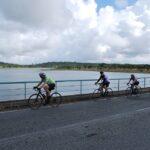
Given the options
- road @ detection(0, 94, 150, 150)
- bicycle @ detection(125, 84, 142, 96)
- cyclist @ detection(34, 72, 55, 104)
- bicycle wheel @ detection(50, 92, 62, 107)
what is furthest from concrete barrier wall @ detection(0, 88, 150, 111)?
bicycle @ detection(125, 84, 142, 96)

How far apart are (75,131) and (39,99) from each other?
7.42m

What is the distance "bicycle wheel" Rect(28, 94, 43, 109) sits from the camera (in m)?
18.0

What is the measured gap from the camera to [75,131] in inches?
443

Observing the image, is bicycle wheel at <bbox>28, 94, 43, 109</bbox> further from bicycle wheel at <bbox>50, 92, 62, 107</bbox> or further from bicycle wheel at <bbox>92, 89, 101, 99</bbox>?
bicycle wheel at <bbox>92, 89, 101, 99</bbox>

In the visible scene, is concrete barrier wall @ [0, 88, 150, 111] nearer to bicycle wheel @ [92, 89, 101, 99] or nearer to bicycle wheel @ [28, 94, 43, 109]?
bicycle wheel @ [28, 94, 43, 109]

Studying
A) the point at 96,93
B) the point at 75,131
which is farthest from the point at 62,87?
the point at 75,131

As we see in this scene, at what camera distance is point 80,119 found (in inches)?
548

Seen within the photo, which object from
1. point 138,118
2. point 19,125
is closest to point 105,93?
point 138,118

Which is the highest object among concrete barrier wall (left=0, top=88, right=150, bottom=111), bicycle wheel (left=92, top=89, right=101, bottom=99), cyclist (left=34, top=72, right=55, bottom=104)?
cyclist (left=34, top=72, right=55, bottom=104)

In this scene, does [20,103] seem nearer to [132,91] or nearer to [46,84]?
[46,84]

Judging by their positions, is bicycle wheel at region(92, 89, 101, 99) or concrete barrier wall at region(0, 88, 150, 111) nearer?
concrete barrier wall at region(0, 88, 150, 111)

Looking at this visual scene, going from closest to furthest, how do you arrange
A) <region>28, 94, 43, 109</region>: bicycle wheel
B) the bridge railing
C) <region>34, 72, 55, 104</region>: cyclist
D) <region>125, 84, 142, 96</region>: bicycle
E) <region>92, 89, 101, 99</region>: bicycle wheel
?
1. <region>28, 94, 43, 109</region>: bicycle wheel
2. <region>34, 72, 55, 104</region>: cyclist
3. the bridge railing
4. <region>92, 89, 101, 99</region>: bicycle wheel
5. <region>125, 84, 142, 96</region>: bicycle

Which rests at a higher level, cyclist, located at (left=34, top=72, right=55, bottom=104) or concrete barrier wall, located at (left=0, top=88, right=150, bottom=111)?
cyclist, located at (left=34, top=72, right=55, bottom=104)

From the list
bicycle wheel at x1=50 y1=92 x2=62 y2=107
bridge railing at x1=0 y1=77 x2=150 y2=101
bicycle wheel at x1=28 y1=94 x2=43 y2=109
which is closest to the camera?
bicycle wheel at x1=28 y1=94 x2=43 y2=109
